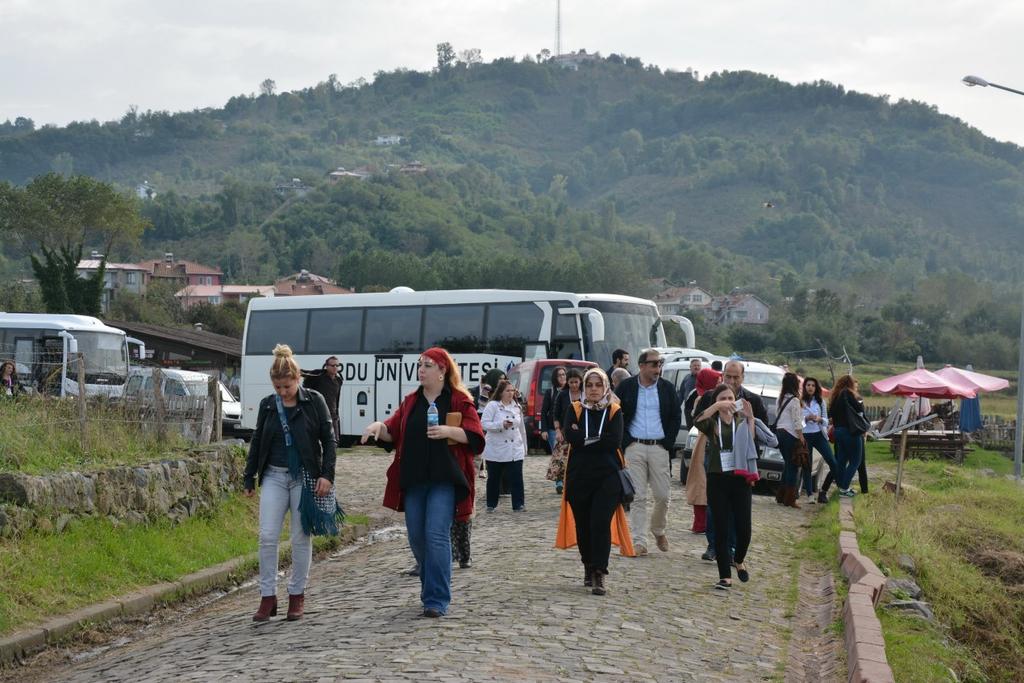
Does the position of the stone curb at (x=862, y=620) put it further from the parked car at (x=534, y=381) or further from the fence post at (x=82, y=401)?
the parked car at (x=534, y=381)

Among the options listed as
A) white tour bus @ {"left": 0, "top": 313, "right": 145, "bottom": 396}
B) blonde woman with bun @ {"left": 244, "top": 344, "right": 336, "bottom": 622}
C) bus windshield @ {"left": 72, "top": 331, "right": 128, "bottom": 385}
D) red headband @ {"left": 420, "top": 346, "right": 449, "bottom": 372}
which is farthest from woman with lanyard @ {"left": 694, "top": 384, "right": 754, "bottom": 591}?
bus windshield @ {"left": 72, "top": 331, "right": 128, "bottom": 385}

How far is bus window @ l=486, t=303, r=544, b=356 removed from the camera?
29.5 metres

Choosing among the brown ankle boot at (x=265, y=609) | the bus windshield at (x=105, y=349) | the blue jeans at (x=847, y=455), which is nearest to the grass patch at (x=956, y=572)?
the blue jeans at (x=847, y=455)

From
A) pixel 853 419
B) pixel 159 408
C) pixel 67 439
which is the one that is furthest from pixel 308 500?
pixel 853 419

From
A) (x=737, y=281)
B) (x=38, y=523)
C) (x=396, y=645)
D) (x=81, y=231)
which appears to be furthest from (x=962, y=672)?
(x=737, y=281)

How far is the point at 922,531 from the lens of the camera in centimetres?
1533

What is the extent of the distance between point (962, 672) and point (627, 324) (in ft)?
67.0

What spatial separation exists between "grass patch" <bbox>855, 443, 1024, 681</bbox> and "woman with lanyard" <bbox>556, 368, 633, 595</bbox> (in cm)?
217

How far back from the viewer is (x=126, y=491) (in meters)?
11.9

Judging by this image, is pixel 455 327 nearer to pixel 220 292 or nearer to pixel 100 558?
pixel 100 558

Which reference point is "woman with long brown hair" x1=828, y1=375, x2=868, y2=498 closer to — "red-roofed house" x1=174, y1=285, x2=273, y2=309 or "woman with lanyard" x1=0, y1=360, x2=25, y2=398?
"woman with lanyard" x1=0, y1=360, x2=25, y2=398

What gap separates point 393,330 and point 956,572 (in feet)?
63.1

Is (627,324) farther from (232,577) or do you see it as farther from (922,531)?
(232,577)

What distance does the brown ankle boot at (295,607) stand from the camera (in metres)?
8.94
